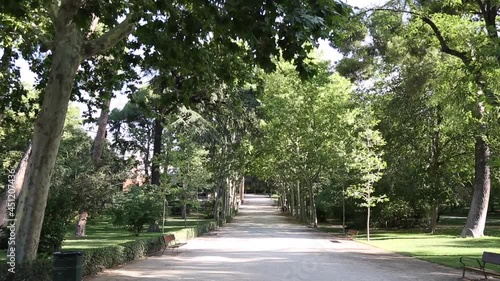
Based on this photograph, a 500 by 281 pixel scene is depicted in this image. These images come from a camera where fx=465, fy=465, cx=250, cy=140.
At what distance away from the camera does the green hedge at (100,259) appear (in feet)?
30.6

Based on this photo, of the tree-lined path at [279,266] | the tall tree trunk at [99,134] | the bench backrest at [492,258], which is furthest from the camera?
the tall tree trunk at [99,134]

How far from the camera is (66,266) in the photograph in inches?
350

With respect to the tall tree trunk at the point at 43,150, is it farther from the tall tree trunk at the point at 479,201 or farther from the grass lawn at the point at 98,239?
the tall tree trunk at the point at 479,201

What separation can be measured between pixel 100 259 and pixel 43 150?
12.3 ft

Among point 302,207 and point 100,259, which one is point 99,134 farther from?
point 302,207

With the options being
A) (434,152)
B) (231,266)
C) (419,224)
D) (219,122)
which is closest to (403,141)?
(434,152)

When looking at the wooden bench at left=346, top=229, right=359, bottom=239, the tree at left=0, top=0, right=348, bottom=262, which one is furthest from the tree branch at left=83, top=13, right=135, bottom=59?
the wooden bench at left=346, top=229, right=359, bottom=239

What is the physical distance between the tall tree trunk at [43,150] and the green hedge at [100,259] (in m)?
0.61

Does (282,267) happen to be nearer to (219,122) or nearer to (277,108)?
(219,122)

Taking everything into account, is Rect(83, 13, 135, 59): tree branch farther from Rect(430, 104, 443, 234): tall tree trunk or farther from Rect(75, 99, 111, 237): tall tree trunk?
A: Rect(430, 104, 443, 234): tall tree trunk

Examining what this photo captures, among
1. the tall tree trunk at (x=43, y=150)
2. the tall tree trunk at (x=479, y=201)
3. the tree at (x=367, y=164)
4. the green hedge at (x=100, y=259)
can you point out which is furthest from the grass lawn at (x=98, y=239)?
the tall tree trunk at (x=479, y=201)

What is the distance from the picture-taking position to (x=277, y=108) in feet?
126

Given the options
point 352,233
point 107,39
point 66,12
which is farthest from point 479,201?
point 66,12

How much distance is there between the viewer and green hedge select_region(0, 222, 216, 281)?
9.33 meters
